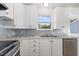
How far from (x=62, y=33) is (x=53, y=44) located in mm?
799

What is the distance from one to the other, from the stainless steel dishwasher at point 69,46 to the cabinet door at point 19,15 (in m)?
1.29

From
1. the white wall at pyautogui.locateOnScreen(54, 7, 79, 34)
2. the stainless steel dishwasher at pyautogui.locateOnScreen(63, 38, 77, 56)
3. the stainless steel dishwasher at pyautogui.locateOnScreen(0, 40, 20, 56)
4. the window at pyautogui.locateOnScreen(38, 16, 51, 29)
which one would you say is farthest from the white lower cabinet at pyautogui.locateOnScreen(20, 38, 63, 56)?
the stainless steel dishwasher at pyautogui.locateOnScreen(0, 40, 20, 56)

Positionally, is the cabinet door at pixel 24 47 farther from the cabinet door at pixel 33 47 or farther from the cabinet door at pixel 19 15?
the cabinet door at pixel 19 15

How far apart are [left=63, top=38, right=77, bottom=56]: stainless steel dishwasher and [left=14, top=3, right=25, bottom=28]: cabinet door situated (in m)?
1.29

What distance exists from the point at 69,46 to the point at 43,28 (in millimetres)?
1051

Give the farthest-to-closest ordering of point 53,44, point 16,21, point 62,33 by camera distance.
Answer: point 62,33 < point 53,44 < point 16,21

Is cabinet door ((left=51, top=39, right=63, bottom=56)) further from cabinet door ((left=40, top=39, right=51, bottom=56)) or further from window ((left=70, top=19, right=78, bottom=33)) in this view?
window ((left=70, top=19, right=78, bottom=33))

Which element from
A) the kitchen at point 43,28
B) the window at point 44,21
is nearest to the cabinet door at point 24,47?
the kitchen at point 43,28

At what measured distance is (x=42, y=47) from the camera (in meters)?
3.42

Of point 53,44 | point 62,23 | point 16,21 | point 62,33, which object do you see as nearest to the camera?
point 16,21

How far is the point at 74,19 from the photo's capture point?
3.96 m

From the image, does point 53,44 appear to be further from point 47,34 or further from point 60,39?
point 47,34

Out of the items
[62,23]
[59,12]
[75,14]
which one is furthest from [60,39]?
[75,14]

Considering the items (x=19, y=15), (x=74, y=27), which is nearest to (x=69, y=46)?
(x=74, y=27)
